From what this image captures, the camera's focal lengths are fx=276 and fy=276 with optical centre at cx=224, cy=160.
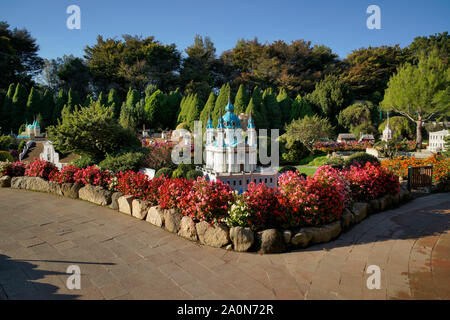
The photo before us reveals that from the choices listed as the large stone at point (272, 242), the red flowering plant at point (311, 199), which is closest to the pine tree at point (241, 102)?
the red flowering plant at point (311, 199)

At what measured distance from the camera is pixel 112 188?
26.0 feet

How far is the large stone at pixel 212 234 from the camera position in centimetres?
480

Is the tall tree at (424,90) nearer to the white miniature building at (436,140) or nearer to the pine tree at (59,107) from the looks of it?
the white miniature building at (436,140)

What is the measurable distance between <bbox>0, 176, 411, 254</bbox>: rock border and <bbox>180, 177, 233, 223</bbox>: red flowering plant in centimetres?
19

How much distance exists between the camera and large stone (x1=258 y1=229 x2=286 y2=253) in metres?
4.58

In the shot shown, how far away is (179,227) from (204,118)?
25.5m

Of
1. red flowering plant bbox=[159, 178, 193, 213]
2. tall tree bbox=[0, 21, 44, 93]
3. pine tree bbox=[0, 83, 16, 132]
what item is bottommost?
red flowering plant bbox=[159, 178, 193, 213]

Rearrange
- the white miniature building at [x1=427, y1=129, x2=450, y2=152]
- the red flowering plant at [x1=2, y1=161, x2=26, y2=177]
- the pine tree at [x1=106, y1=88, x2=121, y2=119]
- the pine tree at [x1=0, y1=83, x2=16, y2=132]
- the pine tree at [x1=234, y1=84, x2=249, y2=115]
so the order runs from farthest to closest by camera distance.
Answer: the pine tree at [x1=106, y1=88, x2=121, y2=119] → the pine tree at [x1=0, y1=83, x2=16, y2=132] → the pine tree at [x1=234, y1=84, x2=249, y2=115] → the white miniature building at [x1=427, y1=129, x2=450, y2=152] → the red flowering plant at [x1=2, y1=161, x2=26, y2=177]

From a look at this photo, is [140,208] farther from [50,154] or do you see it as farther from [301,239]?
[50,154]

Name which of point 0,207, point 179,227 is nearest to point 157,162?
point 0,207

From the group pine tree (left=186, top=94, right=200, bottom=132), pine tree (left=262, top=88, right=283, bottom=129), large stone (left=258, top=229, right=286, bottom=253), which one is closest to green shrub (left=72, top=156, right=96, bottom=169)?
large stone (left=258, top=229, right=286, bottom=253)

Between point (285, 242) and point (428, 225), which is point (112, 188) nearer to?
point (285, 242)

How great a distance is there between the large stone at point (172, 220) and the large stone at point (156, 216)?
0.20m

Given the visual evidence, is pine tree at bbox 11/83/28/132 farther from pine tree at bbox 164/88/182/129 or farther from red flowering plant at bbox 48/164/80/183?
red flowering plant at bbox 48/164/80/183
